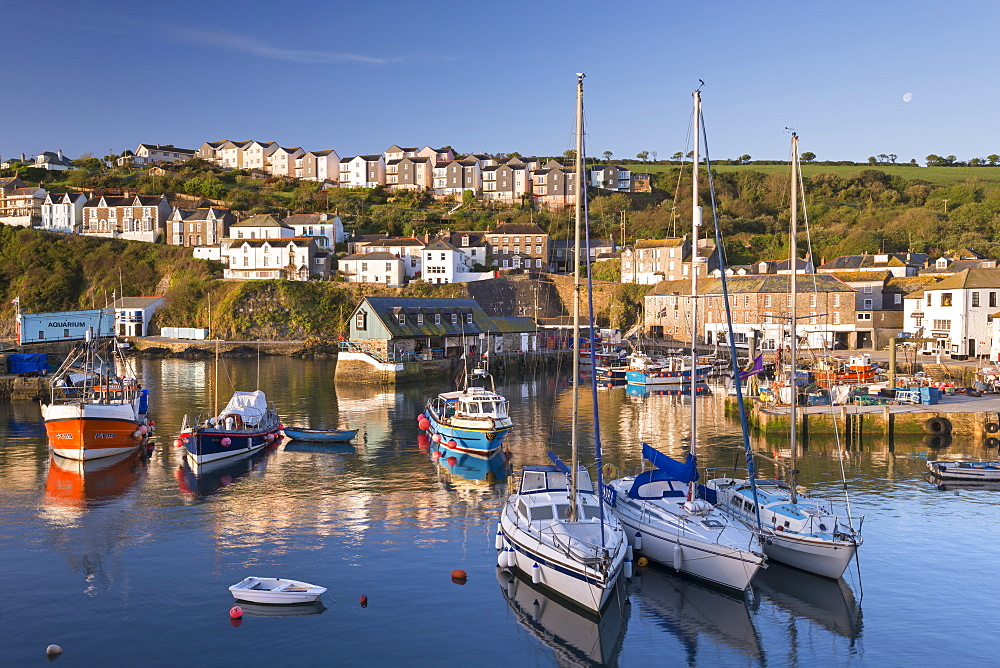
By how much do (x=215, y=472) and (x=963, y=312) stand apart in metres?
55.2

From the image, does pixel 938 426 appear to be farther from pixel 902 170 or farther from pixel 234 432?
pixel 902 170

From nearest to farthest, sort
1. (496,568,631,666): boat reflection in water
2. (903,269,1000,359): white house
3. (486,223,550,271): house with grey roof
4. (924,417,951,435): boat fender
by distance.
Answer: (496,568,631,666): boat reflection in water → (924,417,951,435): boat fender → (903,269,1000,359): white house → (486,223,550,271): house with grey roof

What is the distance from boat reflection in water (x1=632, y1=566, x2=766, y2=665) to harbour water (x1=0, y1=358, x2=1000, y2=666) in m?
0.06

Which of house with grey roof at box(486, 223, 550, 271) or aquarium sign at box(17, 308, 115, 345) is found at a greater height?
house with grey roof at box(486, 223, 550, 271)

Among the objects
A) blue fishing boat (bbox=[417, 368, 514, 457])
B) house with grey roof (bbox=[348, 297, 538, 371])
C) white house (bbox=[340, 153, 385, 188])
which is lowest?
blue fishing boat (bbox=[417, 368, 514, 457])

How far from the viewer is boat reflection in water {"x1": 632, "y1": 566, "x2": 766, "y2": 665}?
1709 cm

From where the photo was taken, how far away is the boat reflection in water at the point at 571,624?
16.6 meters

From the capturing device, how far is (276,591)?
61.7 feet

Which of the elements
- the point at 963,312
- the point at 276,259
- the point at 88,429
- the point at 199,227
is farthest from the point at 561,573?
the point at 199,227

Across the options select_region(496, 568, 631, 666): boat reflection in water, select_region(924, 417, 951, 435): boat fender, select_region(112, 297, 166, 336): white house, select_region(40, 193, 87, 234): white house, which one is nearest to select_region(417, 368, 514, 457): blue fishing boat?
select_region(496, 568, 631, 666): boat reflection in water

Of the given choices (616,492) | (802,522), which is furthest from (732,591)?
(616,492)

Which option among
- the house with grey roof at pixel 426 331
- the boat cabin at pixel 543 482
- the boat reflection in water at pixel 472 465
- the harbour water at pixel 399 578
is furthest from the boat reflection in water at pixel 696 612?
the house with grey roof at pixel 426 331

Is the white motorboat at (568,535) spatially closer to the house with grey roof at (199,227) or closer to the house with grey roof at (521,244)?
the house with grey roof at (521,244)

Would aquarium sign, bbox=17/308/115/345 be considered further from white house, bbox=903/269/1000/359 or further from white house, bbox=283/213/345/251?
white house, bbox=903/269/1000/359
